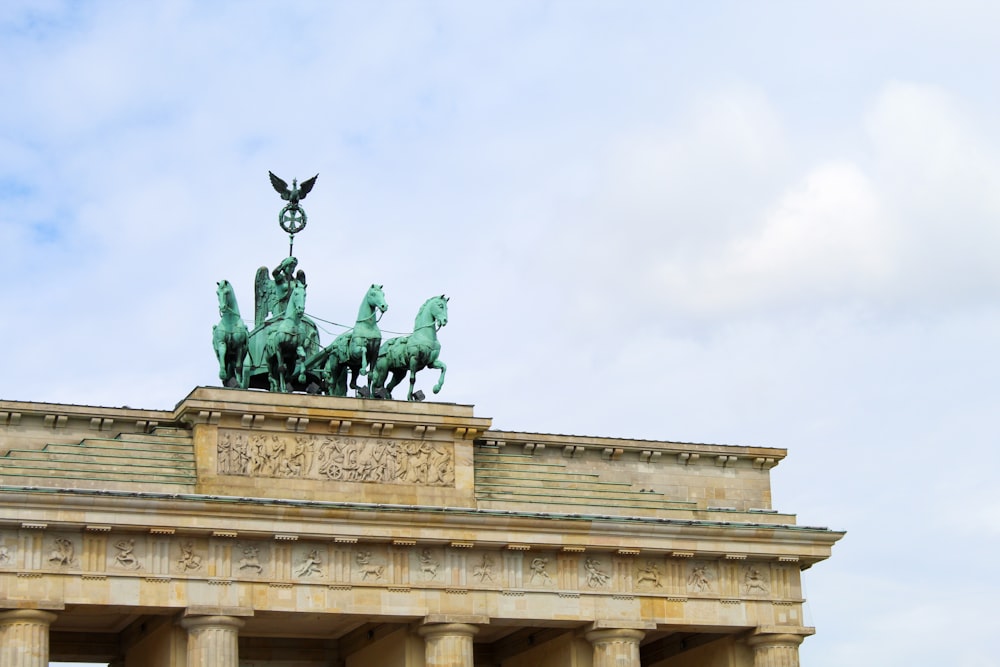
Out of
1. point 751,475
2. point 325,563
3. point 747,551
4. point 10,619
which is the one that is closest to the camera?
point 10,619

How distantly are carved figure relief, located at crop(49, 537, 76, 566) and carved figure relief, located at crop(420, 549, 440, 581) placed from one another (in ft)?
25.7

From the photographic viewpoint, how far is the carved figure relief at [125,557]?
43156 millimetres

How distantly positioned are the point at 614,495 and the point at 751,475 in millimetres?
4827

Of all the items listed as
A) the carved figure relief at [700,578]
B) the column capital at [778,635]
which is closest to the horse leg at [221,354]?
the carved figure relief at [700,578]

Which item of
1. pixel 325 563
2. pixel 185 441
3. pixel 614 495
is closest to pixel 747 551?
pixel 614 495

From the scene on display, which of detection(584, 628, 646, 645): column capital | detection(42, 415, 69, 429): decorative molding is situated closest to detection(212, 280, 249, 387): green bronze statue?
detection(42, 415, 69, 429): decorative molding

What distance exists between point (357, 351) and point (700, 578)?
32.0ft

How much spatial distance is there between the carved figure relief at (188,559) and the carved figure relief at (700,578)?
38.7ft

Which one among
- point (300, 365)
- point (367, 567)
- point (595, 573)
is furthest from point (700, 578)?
point (300, 365)

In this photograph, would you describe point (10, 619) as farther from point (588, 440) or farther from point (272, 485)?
point (588, 440)

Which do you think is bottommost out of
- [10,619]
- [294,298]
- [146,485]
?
[10,619]

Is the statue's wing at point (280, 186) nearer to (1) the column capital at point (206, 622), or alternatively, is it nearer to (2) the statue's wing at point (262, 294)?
(2) the statue's wing at point (262, 294)

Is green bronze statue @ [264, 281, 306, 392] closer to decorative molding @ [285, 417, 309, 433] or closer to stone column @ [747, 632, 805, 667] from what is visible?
decorative molding @ [285, 417, 309, 433]

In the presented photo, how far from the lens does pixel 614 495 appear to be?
48.2m
